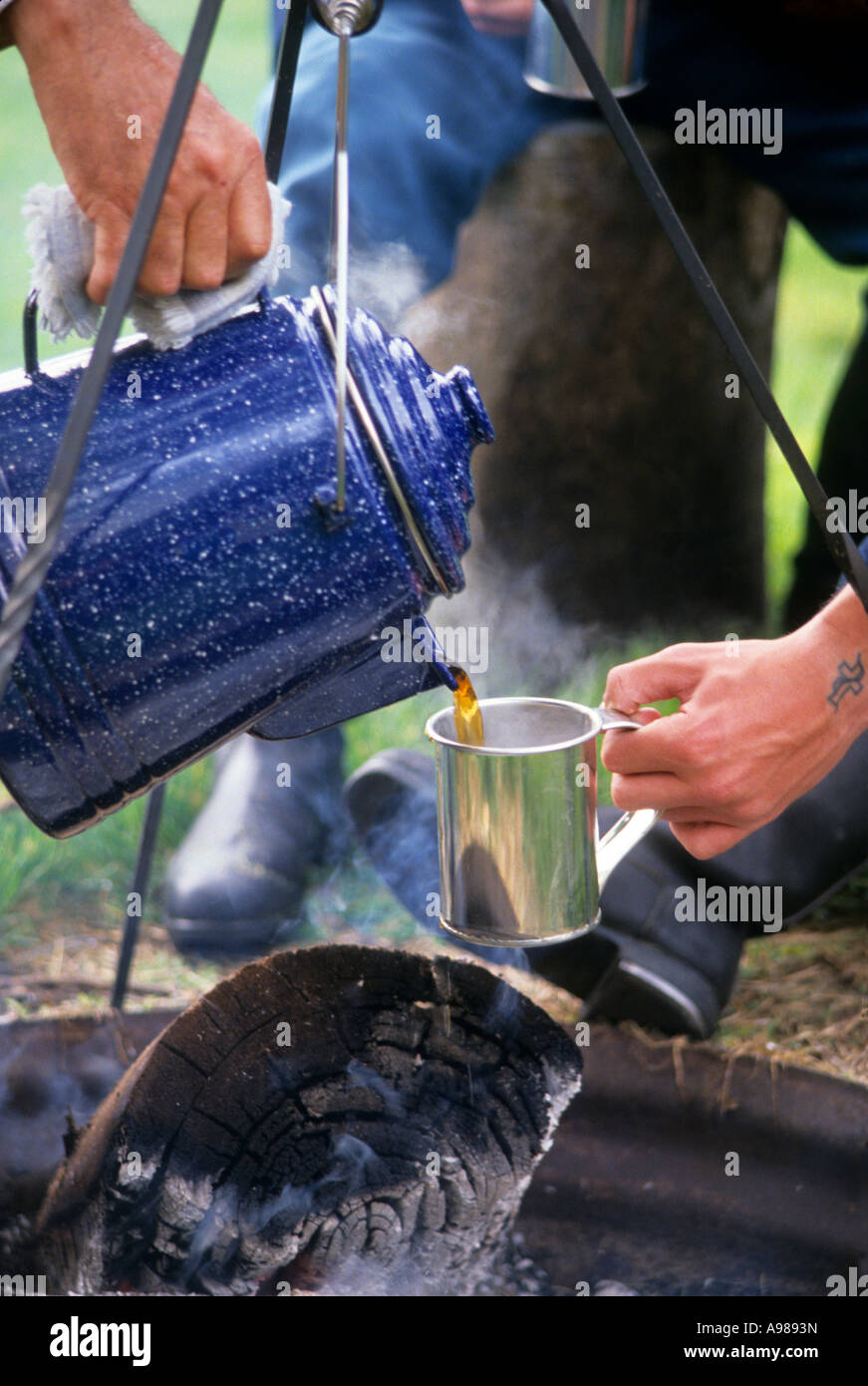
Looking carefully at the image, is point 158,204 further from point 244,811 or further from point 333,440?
point 244,811

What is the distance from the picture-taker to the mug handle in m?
0.96

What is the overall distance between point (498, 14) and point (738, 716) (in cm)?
120

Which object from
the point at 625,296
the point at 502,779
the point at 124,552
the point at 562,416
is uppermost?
the point at 625,296

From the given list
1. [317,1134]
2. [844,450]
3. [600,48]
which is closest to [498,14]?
[600,48]

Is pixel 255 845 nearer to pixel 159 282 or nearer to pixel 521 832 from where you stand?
pixel 521 832

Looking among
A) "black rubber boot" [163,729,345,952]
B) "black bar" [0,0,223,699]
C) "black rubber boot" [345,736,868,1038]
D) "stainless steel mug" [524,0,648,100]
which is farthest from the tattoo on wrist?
"black rubber boot" [163,729,345,952]

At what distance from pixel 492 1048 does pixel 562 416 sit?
133 cm

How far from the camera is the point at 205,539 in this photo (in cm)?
78

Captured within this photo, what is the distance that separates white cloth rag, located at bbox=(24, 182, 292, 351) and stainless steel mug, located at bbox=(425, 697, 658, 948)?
299mm

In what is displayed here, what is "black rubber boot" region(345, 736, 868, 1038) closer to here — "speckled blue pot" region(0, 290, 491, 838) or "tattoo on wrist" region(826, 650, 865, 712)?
"tattoo on wrist" region(826, 650, 865, 712)

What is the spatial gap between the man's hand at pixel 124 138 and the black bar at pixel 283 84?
0.14m

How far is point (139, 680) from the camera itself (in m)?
0.78
